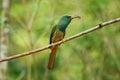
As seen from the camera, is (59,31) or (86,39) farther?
(86,39)

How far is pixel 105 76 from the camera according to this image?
20.5ft

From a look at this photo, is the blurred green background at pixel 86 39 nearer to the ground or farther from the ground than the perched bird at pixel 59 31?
nearer to the ground

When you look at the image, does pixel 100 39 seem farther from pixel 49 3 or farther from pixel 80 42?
pixel 49 3

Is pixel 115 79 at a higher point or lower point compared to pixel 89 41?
lower

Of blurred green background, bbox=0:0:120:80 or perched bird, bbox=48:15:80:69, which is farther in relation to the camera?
blurred green background, bbox=0:0:120:80

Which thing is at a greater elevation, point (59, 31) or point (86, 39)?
point (59, 31)

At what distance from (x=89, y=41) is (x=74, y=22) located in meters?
1.38

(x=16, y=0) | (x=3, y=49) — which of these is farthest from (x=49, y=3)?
(x=16, y=0)

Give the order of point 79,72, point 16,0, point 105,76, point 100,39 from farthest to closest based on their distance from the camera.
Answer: point 16,0
point 79,72
point 105,76
point 100,39

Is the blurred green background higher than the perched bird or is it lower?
lower

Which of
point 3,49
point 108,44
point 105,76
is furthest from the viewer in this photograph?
point 105,76

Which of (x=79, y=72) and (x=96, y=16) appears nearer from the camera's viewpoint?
(x=96, y=16)

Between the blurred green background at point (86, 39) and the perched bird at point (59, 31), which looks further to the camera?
the blurred green background at point (86, 39)

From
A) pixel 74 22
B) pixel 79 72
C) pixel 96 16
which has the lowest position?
pixel 79 72
